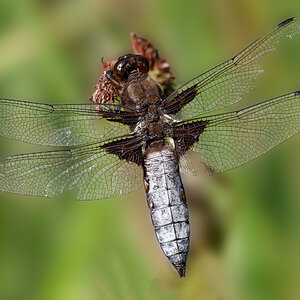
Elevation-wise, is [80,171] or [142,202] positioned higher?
[80,171]

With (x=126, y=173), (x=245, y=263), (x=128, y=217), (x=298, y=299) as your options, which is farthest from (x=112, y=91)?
(x=298, y=299)

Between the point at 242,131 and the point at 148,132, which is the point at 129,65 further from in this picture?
the point at 242,131

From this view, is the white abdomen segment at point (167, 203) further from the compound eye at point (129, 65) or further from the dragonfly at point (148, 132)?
the compound eye at point (129, 65)

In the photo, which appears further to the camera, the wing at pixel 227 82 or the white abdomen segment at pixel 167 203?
the wing at pixel 227 82

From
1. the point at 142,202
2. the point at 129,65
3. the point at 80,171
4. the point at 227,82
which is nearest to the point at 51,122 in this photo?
the point at 80,171

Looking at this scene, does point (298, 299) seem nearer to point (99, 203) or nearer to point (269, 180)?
point (269, 180)

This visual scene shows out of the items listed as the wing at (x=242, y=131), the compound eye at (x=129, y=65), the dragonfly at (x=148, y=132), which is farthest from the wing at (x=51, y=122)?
the wing at (x=242, y=131)

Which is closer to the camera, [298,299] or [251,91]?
[298,299]
